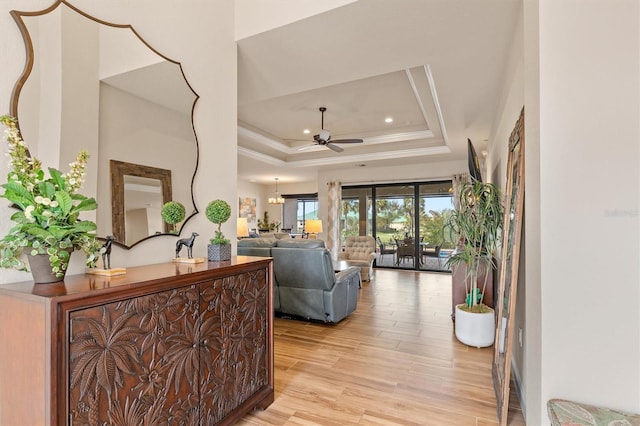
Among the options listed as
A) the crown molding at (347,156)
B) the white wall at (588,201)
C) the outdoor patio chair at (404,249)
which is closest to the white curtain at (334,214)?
the crown molding at (347,156)

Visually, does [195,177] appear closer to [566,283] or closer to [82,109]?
[82,109]

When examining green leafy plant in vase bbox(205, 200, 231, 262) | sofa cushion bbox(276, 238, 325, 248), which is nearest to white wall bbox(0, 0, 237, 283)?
green leafy plant in vase bbox(205, 200, 231, 262)

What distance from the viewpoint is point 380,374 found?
267cm

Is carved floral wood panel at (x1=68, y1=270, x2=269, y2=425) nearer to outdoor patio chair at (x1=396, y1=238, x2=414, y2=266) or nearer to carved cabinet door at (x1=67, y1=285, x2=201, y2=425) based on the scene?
carved cabinet door at (x1=67, y1=285, x2=201, y2=425)

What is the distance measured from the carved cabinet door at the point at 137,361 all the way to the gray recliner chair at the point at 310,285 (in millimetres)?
2247

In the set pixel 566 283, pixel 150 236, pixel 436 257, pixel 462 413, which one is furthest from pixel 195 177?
pixel 436 257

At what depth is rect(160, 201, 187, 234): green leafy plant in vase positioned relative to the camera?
75.7 inches

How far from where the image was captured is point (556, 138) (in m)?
1.62

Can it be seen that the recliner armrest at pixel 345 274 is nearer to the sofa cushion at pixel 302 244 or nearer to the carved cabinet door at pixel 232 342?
the sofa cushion at pixel 302 244

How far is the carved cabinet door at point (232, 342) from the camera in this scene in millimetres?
1672

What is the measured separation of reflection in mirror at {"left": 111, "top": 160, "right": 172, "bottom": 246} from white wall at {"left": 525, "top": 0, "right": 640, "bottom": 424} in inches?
84.3

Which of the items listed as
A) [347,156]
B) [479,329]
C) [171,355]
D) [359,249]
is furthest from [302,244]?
[347,156]

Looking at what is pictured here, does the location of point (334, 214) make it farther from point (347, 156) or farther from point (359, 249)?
point (347, 156)

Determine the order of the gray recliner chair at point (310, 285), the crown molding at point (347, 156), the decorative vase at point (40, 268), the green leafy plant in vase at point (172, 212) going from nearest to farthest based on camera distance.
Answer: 1. the decorative vase at point (40, 268)
2. the green leafy plant in vase at point (172, 212)
3. the gray recliner chair at point (310, 285)
4. the crown molding at point (347, 156)
